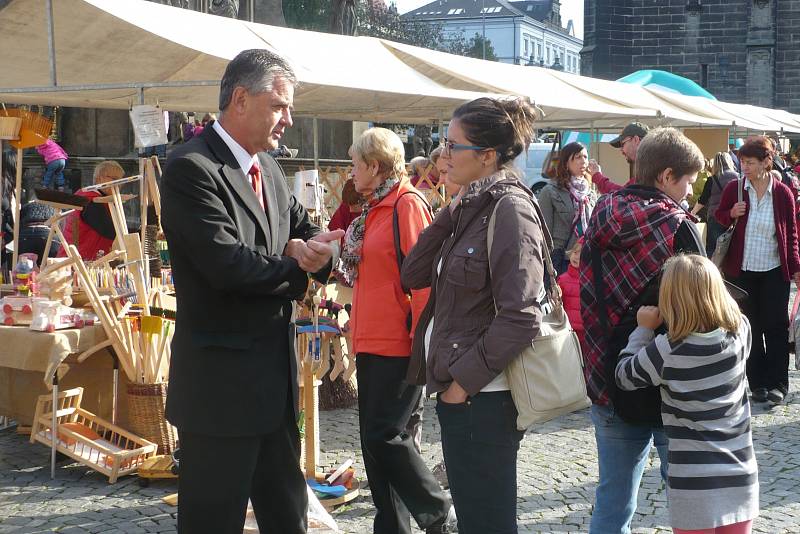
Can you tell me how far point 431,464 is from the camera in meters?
5.44

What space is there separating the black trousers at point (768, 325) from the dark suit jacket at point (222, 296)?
500cm

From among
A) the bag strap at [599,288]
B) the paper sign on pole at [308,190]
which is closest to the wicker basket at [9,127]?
the paper sign on pole at [308,190]

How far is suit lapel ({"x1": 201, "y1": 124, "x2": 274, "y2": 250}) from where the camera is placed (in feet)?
8.96

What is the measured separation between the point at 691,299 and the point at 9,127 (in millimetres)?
5072

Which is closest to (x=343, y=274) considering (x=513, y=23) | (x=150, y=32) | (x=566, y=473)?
(x=566, y=473)

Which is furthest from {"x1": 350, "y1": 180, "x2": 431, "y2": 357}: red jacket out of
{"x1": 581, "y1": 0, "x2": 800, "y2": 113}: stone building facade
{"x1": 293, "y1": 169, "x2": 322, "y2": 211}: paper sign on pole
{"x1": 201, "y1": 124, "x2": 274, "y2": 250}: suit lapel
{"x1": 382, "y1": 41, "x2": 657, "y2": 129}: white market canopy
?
{"x1": 581, "y1": 0, "x2": 800, "y2": 113}: stone building facade

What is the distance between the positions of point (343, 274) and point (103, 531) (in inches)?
60.3

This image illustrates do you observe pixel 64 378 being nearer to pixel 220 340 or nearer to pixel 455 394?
pixel 220 340

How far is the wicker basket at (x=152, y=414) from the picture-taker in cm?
530

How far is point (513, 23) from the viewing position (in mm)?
98812

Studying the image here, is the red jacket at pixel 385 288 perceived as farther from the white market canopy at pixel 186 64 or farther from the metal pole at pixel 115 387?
the metal pole at pixel 115 387

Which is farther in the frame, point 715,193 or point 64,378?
point 715,193

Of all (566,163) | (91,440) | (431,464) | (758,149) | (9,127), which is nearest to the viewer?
(91,440)

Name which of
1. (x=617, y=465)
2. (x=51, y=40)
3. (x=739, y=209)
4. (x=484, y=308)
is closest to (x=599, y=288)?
(x=617, y=465)
